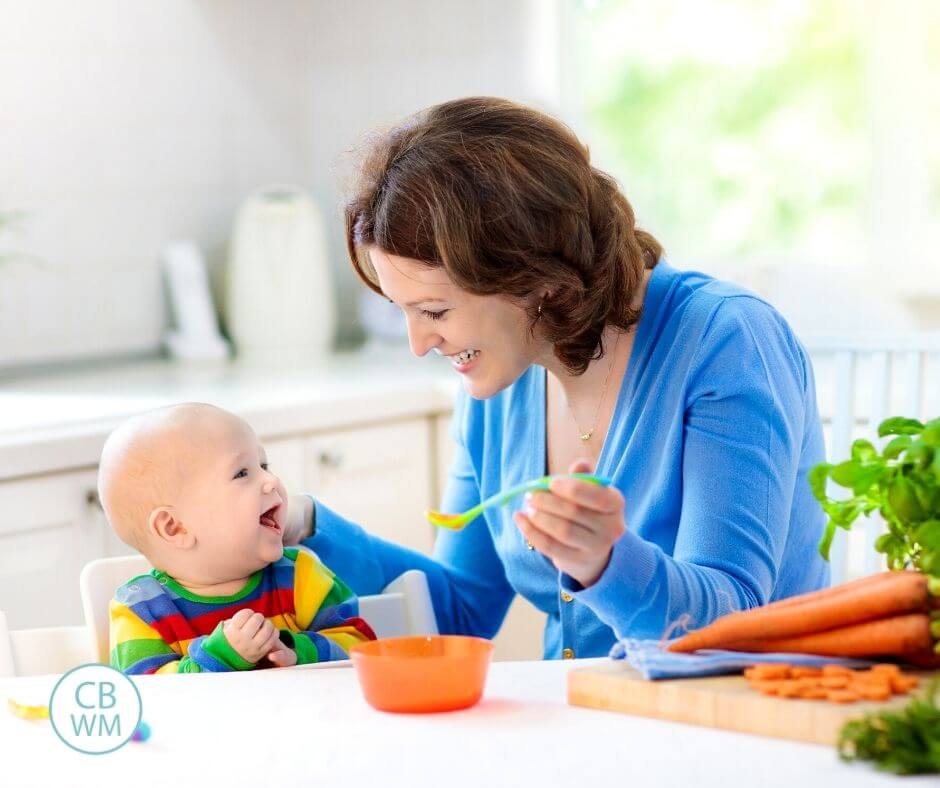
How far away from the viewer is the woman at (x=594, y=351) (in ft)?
4.91

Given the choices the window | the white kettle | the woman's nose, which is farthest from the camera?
the white kettle

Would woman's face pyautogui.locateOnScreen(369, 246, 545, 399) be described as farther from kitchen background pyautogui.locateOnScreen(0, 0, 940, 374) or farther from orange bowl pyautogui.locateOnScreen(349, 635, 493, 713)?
kitchen background pyautogui.locateOnScreen(0, 0, 940, 374)

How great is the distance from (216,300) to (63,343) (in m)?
0.49

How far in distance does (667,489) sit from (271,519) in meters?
0.47

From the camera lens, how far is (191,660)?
54.3 inches

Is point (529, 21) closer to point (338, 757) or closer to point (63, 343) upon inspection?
point (63, 343)

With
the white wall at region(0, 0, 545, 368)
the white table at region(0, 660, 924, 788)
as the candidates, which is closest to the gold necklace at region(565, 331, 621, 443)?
the white table at region(0, 660, 924, 788)

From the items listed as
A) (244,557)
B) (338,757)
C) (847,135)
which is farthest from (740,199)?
(338,757)

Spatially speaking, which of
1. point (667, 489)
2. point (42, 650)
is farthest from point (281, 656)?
point (667, 489)

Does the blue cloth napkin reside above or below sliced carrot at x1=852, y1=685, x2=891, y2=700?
below

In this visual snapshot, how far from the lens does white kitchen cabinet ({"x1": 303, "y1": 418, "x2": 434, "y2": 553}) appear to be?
2.50 metres

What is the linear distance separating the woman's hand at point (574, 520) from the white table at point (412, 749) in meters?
0.12

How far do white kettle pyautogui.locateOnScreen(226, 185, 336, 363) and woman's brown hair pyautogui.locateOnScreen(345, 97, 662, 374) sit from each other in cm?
155

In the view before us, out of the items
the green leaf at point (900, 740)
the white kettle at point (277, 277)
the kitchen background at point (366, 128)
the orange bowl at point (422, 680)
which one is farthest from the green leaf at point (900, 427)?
the white kettle at point (277, 277)
